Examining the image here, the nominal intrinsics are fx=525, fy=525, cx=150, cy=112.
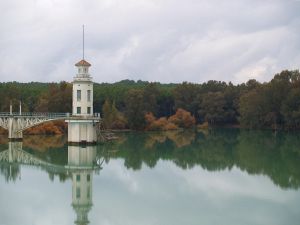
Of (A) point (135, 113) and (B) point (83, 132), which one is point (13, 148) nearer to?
(B) point (83, 132)

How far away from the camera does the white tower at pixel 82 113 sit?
56.2 metres

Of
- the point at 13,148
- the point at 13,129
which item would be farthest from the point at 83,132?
the point at 13,129

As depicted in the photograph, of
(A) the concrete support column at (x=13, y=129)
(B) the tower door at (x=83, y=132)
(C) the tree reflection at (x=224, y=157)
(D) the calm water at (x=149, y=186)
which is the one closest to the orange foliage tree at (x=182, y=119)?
(C) the tree reflection at (x=224, y=157)

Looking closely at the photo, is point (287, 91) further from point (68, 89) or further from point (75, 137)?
Answer: point (75, 137)

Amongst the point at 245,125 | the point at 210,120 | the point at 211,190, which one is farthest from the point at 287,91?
the point at 211,190

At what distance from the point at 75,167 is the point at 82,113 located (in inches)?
707

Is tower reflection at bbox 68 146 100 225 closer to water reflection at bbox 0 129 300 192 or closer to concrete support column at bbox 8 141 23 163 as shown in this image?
water reflection at bbox 0 129 300 192

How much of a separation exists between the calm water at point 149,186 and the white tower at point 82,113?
281cm

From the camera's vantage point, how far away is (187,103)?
117 m

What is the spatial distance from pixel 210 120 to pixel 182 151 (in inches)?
2430

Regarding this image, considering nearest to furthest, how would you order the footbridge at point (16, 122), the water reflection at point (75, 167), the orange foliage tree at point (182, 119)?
the water reflection at point (75, 167)
the footbridge at point (16, 122)
the orange foliage tree at point (182, 119)

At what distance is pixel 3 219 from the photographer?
2223cm

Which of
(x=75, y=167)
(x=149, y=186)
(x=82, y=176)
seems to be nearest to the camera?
(x=149, y=186)

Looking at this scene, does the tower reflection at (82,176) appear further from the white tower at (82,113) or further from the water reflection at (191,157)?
the white tower at (82,113)
